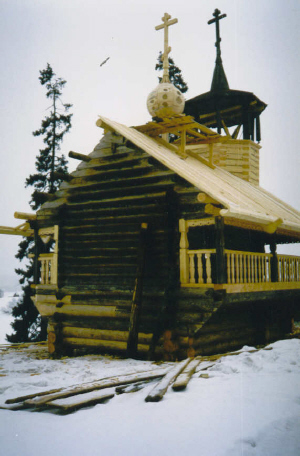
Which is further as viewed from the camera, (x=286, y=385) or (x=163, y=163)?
(x=163, y=163)

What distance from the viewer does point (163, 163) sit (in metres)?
10.4

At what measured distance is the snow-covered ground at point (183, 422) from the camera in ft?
12.8

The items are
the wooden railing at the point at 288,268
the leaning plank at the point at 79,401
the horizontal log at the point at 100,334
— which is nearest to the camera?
the leaning plank at the point at 79,401

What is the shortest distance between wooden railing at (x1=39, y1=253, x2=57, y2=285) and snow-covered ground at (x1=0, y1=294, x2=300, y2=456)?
19.9 ft

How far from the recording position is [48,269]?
1285 cm

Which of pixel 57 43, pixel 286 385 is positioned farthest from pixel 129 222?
pixel 286 385

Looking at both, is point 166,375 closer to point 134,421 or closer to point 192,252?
point 134,421

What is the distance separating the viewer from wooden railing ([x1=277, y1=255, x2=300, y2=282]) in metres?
13.3

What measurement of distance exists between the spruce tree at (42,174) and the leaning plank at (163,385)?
16.4m

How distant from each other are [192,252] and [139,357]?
3017 millimetres

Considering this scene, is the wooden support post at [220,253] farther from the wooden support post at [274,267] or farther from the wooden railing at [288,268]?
the wooden railing at [288,268]

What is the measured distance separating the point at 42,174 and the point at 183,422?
19.8 metres

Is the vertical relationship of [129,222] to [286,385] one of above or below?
above

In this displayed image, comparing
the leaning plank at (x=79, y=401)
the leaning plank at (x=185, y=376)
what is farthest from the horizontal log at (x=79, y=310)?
the leaning plank at (x=79, y=401)
